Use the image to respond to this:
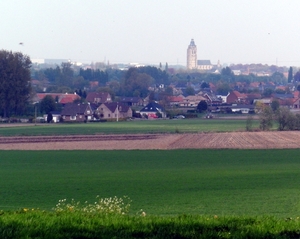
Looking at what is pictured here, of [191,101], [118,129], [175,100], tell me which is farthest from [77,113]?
[191,101]

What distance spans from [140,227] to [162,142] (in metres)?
40.6

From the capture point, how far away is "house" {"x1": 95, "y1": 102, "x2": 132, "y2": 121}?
93306 mm

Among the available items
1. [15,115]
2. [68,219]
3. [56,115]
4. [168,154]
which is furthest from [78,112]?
[68,219]

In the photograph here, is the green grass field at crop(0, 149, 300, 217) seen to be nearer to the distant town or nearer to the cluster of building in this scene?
the distant town

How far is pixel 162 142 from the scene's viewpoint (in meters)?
48.5

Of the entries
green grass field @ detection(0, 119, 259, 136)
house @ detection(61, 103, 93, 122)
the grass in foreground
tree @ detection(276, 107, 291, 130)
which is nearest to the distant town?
house @ detection(61, 103, 93, 122)

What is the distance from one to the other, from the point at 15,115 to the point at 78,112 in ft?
30.4

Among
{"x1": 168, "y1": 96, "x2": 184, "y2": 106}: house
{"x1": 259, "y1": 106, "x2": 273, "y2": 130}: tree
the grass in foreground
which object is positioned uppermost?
the grass in foreground

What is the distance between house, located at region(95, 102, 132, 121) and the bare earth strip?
38.9 meters

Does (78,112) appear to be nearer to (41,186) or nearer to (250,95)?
(250,95)

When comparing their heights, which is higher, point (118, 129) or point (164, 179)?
point (164, 179)

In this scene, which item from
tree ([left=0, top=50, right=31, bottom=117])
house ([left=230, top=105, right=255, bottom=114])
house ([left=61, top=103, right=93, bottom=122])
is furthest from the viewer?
house ([left=230, top=105, right=255, bottom=114])

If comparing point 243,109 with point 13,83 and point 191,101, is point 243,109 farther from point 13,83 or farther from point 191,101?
point 13,83

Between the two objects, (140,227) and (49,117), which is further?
(49,117)
